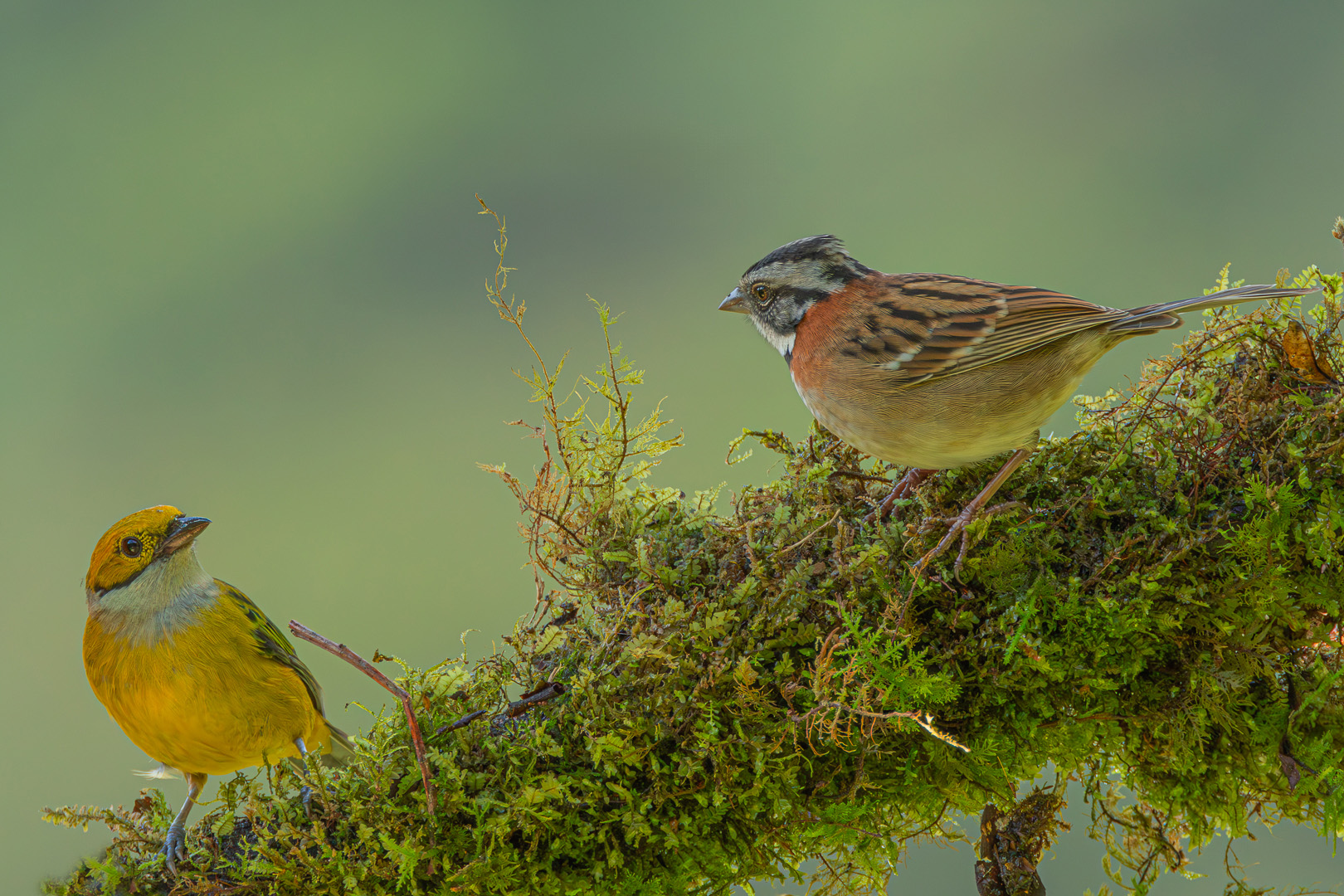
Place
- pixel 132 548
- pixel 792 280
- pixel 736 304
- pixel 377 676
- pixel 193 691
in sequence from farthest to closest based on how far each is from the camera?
pixel 736 304 → pixel 792 280 → pixel 132 548 → pixel 193 691 → pixel 377 676

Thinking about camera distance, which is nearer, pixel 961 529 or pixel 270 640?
pixel 961 529

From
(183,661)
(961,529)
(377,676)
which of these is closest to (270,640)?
(183,661)

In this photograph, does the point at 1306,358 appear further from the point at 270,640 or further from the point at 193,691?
the point at 193,691

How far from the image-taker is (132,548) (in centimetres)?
300

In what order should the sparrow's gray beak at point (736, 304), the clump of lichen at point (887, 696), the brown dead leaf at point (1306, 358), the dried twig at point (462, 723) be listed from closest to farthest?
the clump of lichen at point (887, 696)
the dried twig at point (462, 723)
the brown dead leaf at point (1306, 358)
the sparrow's gray beak at point (736, 304)

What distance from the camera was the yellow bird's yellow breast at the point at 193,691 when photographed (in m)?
2.79

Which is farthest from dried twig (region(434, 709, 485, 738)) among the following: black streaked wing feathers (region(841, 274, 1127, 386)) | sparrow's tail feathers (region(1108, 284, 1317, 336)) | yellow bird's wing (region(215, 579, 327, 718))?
sparrow's tail feathers (region(1108, 284, 1317, 336))

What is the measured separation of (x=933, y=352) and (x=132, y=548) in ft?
9.35

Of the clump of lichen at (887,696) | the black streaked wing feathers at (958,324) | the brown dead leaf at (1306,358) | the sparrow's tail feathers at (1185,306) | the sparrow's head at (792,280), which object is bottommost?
the clump of lichen at (887,696)

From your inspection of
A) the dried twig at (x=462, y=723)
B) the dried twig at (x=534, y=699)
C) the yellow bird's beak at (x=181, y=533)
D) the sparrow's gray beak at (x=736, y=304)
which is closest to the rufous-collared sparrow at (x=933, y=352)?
the sparrow's gray beak at (x=736, y=304)

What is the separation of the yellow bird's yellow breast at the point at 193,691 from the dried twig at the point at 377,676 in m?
0.87

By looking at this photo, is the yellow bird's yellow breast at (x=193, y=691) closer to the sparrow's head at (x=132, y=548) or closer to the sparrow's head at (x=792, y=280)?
the sparrow's head at (x=132, y=548)

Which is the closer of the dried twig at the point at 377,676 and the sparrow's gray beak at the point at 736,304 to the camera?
the dried twig at the point at 377,676

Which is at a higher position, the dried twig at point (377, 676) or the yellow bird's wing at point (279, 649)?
the yellow bird's wing at point (279, 649)
